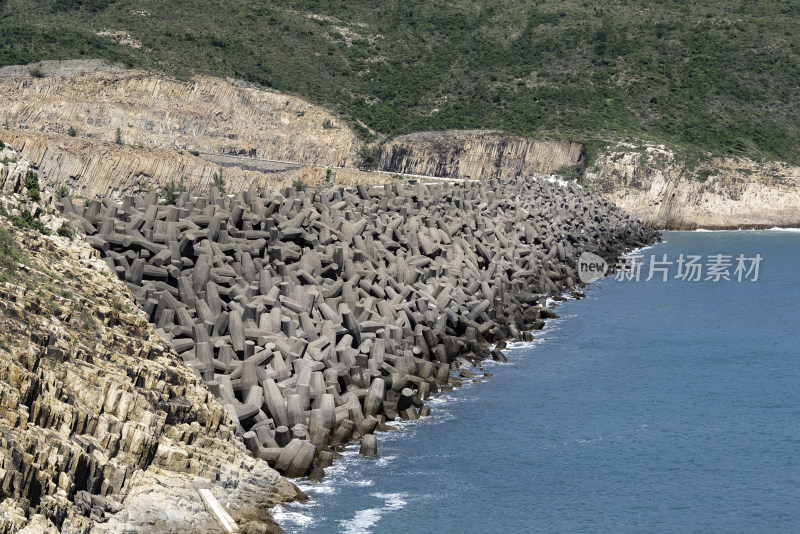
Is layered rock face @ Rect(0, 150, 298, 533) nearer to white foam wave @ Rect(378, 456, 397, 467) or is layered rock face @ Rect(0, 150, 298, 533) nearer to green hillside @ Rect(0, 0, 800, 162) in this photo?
white foam wave @ Rect(378, 456, 397, 467)

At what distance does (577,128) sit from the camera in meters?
87.1

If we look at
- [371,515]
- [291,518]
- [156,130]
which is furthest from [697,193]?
[291,518]

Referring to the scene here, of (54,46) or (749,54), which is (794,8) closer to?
(749,54)

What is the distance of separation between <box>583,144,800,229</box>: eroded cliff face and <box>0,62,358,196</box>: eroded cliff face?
25.1 m

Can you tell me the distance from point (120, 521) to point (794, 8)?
11188 cm

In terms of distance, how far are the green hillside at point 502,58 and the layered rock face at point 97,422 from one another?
7242 cm

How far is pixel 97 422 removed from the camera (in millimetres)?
13914

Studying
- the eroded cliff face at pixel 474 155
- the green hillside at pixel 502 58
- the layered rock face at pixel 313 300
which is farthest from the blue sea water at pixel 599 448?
the green hillside at pixel 502 58

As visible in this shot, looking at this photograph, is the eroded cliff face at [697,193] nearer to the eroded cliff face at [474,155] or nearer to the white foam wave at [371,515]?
the eroded cliff face at [474,155]

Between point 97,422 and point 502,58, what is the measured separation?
93778mm

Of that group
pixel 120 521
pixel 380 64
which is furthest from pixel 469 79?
pixel 120 521

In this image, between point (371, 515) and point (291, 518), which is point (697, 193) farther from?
point (291, 518)

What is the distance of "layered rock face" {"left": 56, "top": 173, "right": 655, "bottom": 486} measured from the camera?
62.9 ft

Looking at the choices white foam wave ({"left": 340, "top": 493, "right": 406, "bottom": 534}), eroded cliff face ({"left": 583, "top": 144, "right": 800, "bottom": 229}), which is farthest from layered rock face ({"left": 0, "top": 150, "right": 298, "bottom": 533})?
eroded cliff face ({"left": 583, "top": 144, "right": 800, "bottom": 229})
